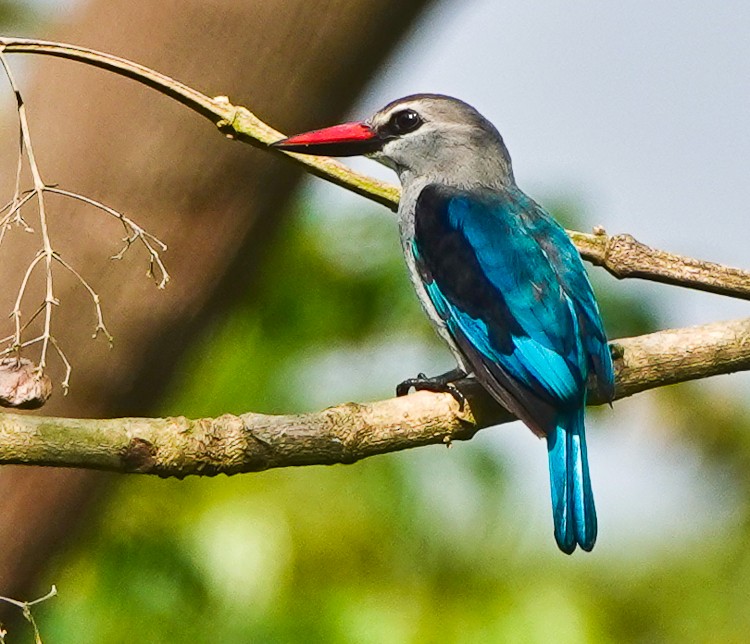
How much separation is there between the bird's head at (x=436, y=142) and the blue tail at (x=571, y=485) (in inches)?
37.5

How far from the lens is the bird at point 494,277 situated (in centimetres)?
320

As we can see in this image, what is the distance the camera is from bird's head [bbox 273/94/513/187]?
3926 millimetres

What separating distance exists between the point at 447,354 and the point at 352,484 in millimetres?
519

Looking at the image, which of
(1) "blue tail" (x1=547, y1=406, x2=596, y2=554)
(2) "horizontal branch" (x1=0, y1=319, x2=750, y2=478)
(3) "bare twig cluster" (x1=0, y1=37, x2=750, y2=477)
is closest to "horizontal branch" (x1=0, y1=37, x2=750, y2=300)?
(3) "bare twig cluster" (x1=0, y1=37, x2=750, y2=477)

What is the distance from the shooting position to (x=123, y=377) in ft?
13.4

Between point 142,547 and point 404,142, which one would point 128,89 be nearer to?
point 404,142

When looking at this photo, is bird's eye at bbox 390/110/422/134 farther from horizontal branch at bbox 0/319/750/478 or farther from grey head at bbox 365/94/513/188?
horizontal branch at bbox 0/319/750/478

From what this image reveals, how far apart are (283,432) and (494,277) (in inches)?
45.3

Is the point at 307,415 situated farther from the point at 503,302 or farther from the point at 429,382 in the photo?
→ the point at 503,302

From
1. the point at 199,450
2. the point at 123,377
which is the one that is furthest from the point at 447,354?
the point at 199,450

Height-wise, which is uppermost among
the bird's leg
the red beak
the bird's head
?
the bird's head

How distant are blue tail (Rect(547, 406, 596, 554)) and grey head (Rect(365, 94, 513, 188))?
947mm

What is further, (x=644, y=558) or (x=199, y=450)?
(x=644, y=558)

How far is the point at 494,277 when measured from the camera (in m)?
3.47
